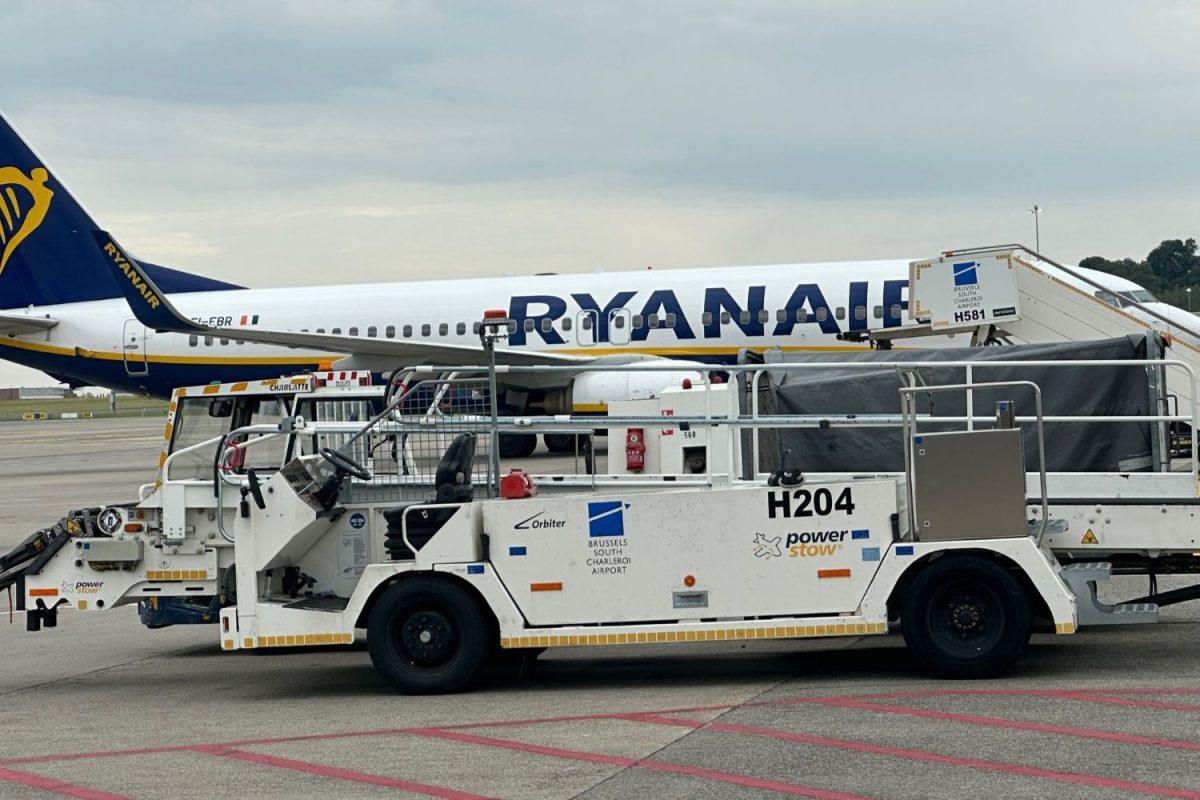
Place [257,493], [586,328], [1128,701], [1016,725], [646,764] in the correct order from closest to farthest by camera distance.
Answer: [646,764] → [1016,725] → [1128,701] → [257,493] → [586,328]

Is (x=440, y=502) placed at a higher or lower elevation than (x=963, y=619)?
higher

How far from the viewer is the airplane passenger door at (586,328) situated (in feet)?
100

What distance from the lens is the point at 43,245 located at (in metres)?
35.5

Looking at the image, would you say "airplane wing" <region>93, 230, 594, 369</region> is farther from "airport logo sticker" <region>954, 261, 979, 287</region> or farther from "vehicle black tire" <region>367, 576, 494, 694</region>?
"vehicle black tire" <region>367, 576, 494, 694</region>

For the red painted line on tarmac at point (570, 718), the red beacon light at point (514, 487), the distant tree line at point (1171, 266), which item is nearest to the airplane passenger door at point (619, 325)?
the red beacon light at point (514, 487)

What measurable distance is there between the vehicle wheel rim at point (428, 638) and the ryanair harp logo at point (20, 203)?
2853 centimetres

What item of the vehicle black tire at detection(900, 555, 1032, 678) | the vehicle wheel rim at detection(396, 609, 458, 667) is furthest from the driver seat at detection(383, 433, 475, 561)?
the vehicle black tire at detection(900, 555, 1032, 678)

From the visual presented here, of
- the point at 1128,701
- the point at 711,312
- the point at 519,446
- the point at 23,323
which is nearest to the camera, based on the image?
the point at 1128,701

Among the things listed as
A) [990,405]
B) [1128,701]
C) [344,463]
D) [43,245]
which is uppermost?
[43,245]

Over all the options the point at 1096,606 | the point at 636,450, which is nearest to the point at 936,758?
the point at 1096,606

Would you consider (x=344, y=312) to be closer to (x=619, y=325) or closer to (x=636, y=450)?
(x=619, y=325)

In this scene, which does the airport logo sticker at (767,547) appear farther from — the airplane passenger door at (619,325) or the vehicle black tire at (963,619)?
the airplane passenger door at (619,325)

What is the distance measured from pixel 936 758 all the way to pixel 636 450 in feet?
17.1

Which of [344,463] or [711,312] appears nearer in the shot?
[344,463]
